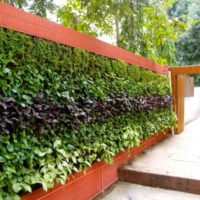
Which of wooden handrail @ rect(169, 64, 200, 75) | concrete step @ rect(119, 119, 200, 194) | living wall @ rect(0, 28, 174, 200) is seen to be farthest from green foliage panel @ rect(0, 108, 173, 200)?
wooden handrail @ rect(169, 64, 200, 75)

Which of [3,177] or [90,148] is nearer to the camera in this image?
[3,177]

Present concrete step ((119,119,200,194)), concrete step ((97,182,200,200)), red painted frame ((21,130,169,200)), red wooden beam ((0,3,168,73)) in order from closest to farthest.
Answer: red wooden beam ((0,3,168,73)), red painted frame ((21,130,169,200)), concrete step ((97,182,200,200)), concrete step ((119,119,200,194))

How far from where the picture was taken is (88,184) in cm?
267

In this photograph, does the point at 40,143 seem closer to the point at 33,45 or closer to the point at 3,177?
the point at 3,177

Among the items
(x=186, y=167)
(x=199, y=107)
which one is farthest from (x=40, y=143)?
(x=199, y=107)

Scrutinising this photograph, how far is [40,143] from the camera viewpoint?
1928mm

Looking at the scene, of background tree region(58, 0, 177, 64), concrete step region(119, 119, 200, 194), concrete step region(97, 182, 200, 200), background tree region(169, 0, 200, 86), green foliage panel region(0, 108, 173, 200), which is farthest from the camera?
background tree region(169, 0, 200, 86)

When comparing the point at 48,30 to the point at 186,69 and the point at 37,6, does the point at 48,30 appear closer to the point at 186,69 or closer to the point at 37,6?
the point at 37,6

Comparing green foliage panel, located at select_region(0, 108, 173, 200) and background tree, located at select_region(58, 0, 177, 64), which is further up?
background tree, located at select_region(58, 0, 177, 64)

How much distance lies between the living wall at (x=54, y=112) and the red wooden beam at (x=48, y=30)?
0.20 ft

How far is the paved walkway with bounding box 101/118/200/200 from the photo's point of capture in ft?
9.11

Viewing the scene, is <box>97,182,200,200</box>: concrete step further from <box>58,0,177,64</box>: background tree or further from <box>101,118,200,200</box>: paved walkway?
<box>58,0,177,64</box>: background tree

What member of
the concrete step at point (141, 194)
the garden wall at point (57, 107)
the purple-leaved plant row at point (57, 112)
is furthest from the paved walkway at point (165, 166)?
the purple-leaved plant row at point (57, 112)

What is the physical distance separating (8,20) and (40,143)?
0.91m
